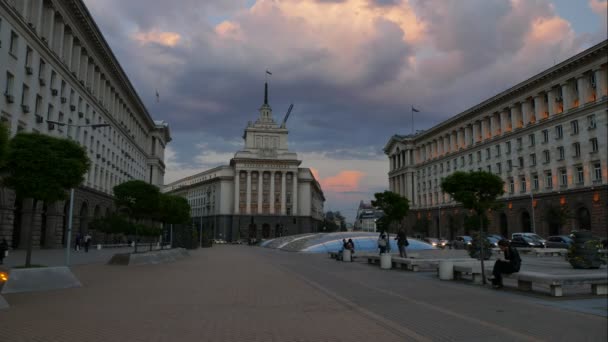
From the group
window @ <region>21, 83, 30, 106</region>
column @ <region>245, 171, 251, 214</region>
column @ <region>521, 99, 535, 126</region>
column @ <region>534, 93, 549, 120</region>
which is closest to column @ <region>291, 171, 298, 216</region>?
column @ <region>245, 171, 251, 214</region>

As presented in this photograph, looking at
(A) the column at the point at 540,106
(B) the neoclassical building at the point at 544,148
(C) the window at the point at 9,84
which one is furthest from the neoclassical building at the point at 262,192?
(C) the window at the point at 9,84

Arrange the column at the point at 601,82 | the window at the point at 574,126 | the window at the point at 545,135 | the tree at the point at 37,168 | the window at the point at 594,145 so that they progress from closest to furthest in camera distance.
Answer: the tree at the point at 37,168, the column at the point at 601,82, the window at the point at 594,145, the window at the point at 574,126, the window at the point at 545,135

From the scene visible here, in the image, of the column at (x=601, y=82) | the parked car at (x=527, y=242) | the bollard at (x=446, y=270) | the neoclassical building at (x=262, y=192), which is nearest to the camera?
the bollard at (x=446, y=270)

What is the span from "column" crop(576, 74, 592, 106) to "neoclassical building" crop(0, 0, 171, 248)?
56818mm

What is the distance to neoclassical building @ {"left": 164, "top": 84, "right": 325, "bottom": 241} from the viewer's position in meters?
126

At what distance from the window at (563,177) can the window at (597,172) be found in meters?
4.98

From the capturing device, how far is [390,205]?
3662 centimetres

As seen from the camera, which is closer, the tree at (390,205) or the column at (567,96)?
the tree at (390,205)

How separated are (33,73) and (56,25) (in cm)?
863

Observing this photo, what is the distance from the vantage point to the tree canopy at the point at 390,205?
36.3m

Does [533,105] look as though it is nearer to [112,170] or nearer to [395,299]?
[112,170]

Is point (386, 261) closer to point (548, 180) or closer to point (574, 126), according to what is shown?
point (574, 126)

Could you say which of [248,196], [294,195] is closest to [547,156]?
[294,195]

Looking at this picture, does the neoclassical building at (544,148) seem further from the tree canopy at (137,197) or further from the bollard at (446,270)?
the tree canopy at (137,197)
